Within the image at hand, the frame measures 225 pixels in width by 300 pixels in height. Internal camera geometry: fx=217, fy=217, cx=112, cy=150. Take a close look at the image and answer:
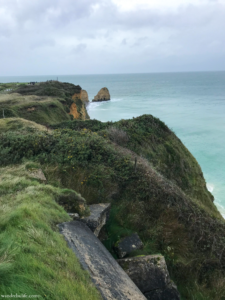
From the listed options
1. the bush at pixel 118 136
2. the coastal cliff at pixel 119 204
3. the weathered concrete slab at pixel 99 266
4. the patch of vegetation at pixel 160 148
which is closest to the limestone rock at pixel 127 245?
the coastal cliff at pixel 119 204

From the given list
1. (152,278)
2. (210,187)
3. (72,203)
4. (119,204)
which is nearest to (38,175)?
(72,203)

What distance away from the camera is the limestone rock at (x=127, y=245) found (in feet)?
19.5

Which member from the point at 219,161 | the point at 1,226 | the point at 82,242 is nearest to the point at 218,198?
the point at 219,161

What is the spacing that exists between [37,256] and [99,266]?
141 centimetres

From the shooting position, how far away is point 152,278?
516 centimetres

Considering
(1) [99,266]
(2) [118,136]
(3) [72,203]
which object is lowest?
(1) [99,266]

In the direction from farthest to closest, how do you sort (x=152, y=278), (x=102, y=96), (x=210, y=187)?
(x=102, y=96)
(x=210, y=187)
(x=152, y=278)

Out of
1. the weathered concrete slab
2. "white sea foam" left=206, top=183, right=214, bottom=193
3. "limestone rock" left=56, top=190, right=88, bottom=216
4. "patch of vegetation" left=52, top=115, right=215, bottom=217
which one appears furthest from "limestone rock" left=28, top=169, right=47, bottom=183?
"white sea foam" left=206, top=183, right=214, bottom=193

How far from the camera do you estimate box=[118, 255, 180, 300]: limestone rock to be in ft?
16.6

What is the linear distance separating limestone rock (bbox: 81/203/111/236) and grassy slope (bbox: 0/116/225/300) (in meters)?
0.46

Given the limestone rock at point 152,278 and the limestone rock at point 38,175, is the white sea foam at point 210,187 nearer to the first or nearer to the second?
the limestone rock at point 152,278

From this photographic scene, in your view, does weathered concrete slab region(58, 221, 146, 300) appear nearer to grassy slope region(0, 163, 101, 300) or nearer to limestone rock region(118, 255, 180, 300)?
grassy slope region(0, 163, 101, 300)

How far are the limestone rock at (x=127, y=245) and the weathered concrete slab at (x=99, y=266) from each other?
3.83ft

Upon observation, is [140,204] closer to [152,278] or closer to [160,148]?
[152,278]
